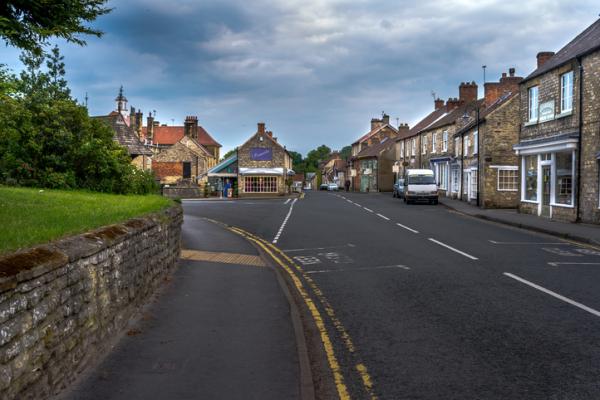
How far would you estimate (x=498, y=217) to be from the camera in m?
26.6

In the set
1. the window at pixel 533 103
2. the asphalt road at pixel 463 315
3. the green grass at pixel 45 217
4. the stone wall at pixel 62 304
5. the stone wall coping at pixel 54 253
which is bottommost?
the asphalt road at pixel 463 315

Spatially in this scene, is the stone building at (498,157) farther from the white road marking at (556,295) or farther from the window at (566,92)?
the white road marking at (556,295)

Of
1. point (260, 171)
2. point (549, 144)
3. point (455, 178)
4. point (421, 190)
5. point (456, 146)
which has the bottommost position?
point (421, 190)

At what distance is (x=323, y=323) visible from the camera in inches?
310

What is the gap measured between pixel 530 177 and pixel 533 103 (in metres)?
3.86

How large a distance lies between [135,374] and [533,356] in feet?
14.6

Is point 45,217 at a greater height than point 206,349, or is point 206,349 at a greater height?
point 45,217

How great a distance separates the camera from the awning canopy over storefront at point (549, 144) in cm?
2330

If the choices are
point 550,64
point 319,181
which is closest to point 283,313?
point 550,64

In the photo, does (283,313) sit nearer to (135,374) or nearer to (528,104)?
(135,374)

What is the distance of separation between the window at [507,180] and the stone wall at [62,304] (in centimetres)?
3210

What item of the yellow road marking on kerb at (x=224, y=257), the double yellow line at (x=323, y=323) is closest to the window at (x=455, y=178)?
the double yellow line at (x=323, y=323)

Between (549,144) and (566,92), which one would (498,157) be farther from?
(566,92)

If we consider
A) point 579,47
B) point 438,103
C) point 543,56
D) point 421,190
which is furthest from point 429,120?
point 579,47
